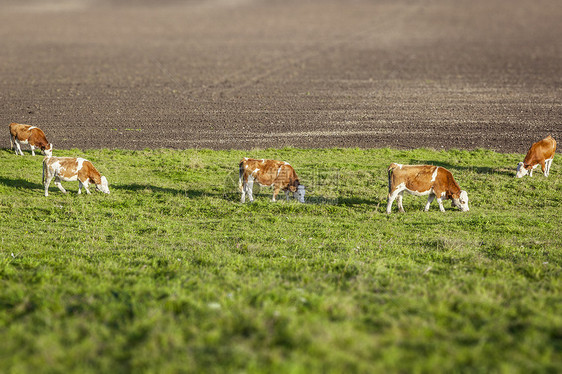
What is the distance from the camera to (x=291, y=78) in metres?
60.6

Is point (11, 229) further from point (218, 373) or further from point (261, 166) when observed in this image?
point (218, 373)

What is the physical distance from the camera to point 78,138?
104 ft

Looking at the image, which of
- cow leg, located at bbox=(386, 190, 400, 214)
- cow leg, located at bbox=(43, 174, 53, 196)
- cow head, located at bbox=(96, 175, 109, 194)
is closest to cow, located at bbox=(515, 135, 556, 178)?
cow leg, located at bbox=(386, 190, 400, 214)

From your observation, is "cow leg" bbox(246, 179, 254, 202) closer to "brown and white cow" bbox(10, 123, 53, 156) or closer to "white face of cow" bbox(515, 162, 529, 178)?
"white face of cow" bbox(515, 162, 529, 178)

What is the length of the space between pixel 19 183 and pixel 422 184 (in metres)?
15.8

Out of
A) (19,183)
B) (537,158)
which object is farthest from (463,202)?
(19,183)

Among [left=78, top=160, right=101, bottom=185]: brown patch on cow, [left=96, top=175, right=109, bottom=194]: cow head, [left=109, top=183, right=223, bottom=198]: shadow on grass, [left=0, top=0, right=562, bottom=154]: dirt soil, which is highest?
[left=0, top=0, right=562, bottom=154]: dirt soil

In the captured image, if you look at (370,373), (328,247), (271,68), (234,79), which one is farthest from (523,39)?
(370,373)

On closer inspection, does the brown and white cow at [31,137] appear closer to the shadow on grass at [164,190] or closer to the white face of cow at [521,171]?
the shadow on grass at [164,190]

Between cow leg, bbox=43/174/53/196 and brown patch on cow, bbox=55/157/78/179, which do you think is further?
brown patch on cow, bbox=55/157/78/179

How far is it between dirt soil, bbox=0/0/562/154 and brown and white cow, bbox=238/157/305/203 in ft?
39.6

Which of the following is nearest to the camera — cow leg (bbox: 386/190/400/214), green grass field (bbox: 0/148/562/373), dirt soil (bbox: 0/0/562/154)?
green grass field (bbox: 0/148/562/373)

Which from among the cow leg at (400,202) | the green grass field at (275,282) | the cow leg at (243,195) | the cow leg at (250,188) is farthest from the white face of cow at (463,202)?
the cow leg at (243,195)

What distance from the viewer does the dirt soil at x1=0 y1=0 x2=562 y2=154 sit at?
34.2m
